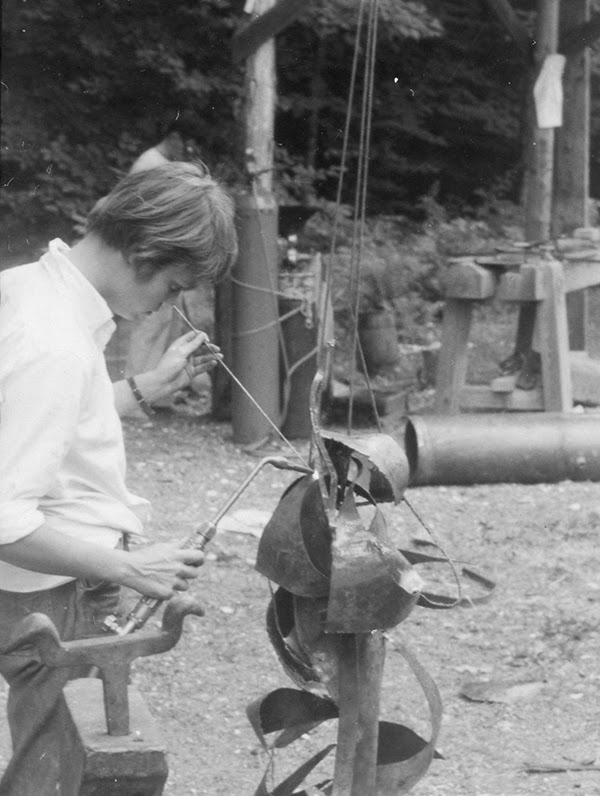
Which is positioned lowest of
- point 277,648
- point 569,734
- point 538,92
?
point 569,734

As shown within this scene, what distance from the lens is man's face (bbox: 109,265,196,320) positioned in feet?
8.25

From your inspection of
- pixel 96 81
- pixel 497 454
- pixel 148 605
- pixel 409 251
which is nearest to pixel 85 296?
pixel 148 605

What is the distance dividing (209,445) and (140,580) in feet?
17.8

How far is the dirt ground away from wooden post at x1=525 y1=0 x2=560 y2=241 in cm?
292

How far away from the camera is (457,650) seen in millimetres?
4863

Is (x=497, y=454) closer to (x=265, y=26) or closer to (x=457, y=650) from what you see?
(x=457, y=650)

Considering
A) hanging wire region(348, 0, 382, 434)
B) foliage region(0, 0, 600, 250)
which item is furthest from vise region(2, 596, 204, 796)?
foliage region(0, 0, 600, 250)

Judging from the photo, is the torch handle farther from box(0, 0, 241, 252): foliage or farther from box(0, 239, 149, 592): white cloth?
box(0, 0, 241, 252): foliage

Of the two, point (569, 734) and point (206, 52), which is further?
point (206, 52)

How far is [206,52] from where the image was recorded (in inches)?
531

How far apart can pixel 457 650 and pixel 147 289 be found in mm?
2724

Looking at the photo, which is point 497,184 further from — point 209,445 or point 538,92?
point 209,445

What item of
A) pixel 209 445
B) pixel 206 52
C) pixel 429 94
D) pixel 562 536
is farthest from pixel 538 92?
pixel 429 94

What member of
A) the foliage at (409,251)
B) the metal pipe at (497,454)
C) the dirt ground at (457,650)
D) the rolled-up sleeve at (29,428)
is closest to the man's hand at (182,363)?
the rolled-up sleeve at (29,428)
